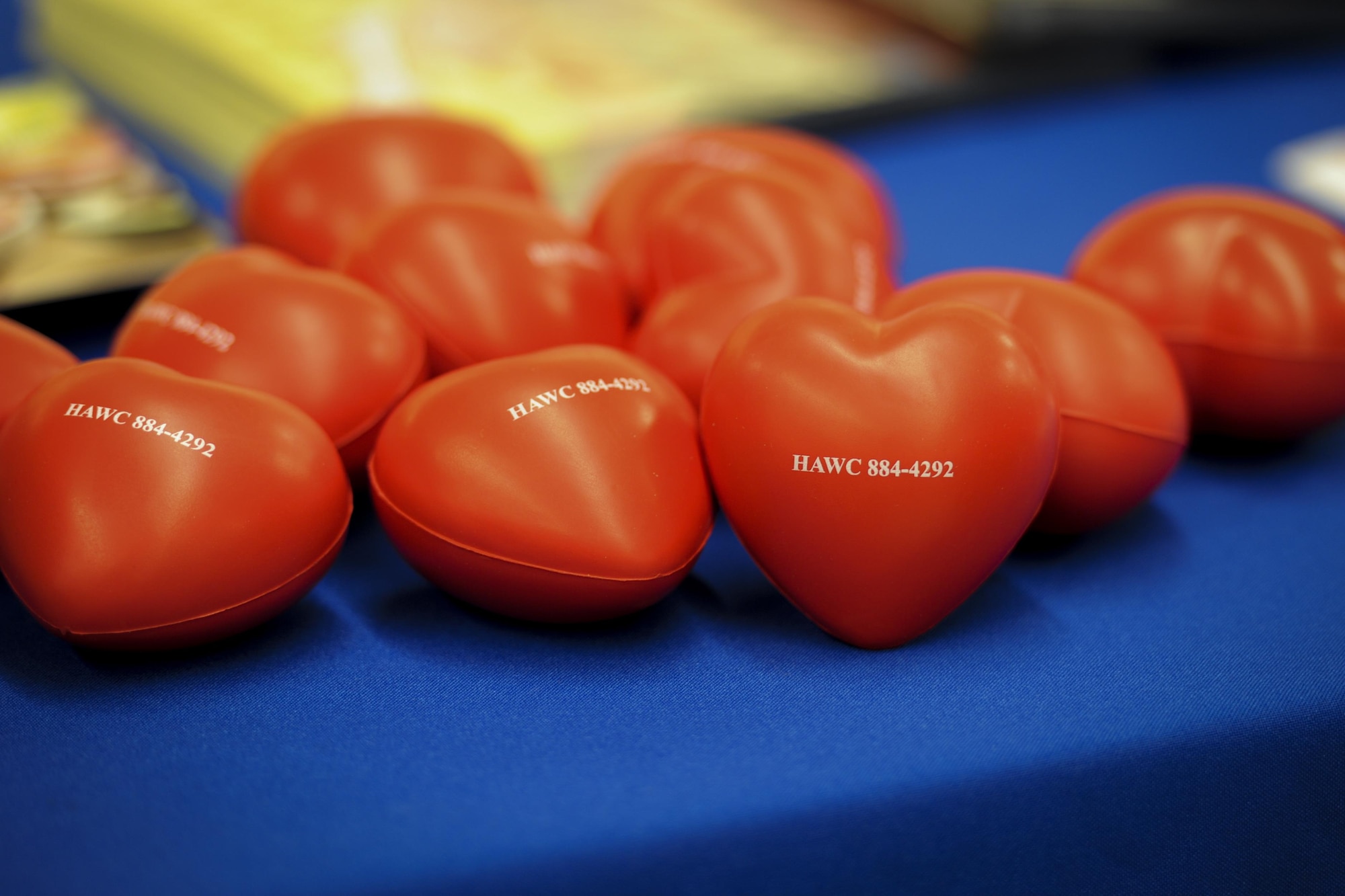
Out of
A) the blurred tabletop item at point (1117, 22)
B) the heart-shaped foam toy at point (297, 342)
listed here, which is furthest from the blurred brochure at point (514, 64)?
the heart-shaped foam toy at point (297, 342)

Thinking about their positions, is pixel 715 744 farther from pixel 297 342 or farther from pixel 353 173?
pixel 353 173

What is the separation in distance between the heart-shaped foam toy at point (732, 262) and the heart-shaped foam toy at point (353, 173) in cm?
23

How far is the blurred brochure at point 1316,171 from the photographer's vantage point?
5.57 feet

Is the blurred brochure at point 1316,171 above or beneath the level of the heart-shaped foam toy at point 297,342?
above

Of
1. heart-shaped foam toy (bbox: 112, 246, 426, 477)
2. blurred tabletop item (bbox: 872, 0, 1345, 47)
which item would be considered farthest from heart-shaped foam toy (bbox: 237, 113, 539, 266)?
blurred tabletop item (bbox: 872, 0, 1345, 47)

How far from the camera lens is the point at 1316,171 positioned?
1748mm

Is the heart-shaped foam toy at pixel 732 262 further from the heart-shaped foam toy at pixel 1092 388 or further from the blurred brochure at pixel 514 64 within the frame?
the blurred brochure at pixel 514 64

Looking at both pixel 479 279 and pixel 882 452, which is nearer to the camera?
pixel 882 452

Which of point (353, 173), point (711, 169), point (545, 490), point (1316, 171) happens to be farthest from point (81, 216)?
point (1316, 171)

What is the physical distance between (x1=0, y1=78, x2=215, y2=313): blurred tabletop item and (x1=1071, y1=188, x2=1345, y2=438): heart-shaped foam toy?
3.05 feet

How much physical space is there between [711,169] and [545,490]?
1.52 ft

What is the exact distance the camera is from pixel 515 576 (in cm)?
80

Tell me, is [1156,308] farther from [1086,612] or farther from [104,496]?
[104,496]

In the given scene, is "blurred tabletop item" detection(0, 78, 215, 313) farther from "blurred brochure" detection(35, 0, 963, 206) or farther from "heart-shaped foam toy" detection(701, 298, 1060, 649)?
"heart-shaped foam toy" detection(701, 298, 1060, 649)
